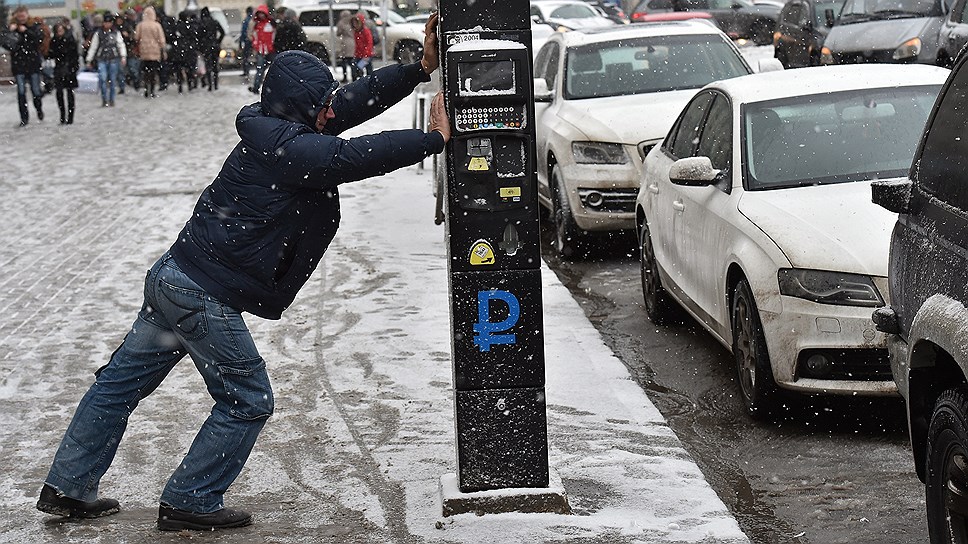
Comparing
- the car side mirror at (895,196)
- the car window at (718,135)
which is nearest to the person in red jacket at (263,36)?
the car window at (718,135)

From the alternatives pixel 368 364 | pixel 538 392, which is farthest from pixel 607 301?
pixel 538 392

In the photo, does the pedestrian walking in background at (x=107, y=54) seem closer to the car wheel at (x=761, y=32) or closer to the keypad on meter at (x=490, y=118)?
the car wheel at (x=761, y=32)

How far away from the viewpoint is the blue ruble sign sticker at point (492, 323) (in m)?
4.70

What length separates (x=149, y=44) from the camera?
2861 centimetres

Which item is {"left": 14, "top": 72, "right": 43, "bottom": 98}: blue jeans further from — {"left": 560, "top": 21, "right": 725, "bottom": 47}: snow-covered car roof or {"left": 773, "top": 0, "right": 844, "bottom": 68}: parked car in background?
{"left": 560, "top": 21, "right": 725, "bottom": 47}: snow-covered car roof

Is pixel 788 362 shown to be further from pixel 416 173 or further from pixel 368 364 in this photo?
pixel 416 173

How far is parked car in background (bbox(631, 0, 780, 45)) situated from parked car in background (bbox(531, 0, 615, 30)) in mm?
981

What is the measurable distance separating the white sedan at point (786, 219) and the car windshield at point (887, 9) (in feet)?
36.8

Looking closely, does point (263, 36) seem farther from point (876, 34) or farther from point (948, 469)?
point (948, 469)

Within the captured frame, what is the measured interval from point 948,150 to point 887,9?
51.1 feet

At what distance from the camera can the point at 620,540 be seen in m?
4.61

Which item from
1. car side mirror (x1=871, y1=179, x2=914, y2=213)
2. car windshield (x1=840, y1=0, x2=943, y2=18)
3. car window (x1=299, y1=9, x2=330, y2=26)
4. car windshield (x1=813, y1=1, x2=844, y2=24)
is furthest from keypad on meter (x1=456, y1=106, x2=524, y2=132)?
car window (x1=299, y1=9, x2=330, y2=26)

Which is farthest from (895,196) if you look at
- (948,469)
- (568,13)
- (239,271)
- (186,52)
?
(568,13)

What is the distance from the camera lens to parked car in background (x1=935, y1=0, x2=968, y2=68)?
15.8 meters
